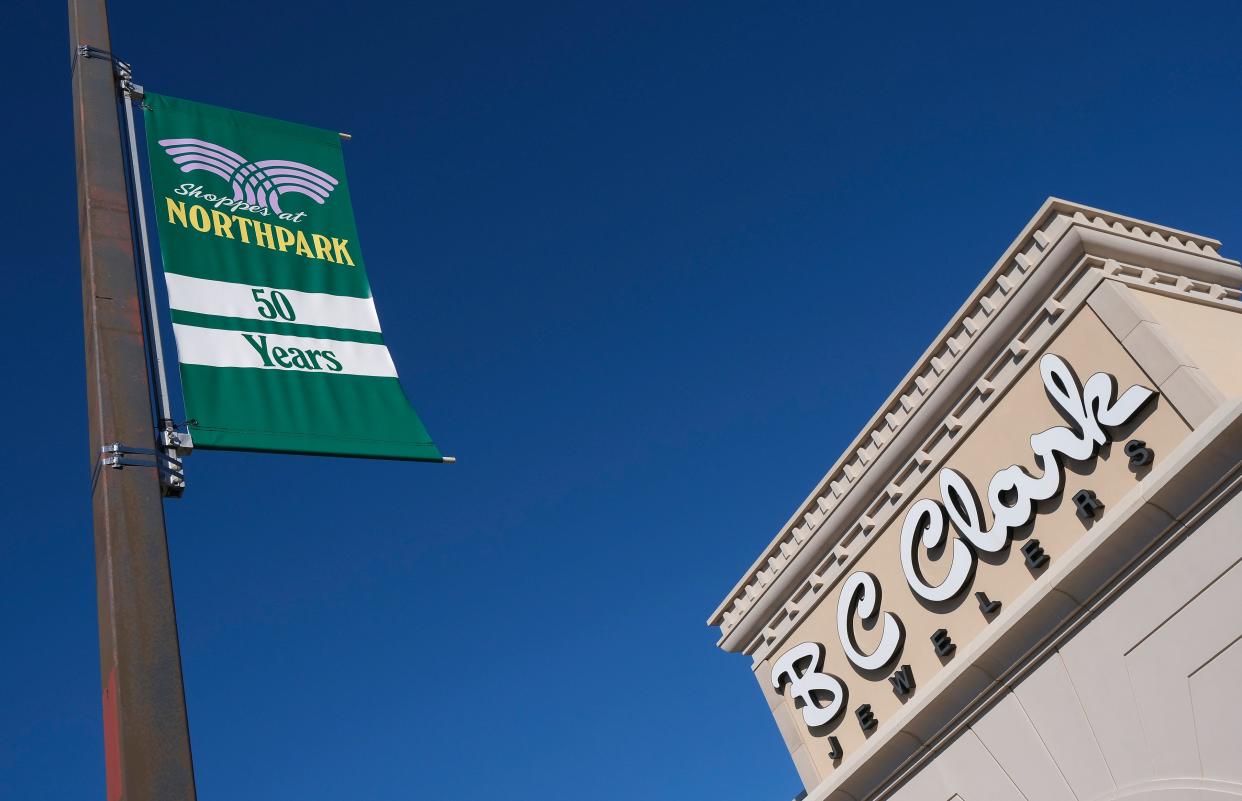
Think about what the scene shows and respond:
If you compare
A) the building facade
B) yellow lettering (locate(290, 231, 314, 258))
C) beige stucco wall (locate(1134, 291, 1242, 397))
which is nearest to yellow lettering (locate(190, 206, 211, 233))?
yellow lettering (locate(290, 231, 314, 258))

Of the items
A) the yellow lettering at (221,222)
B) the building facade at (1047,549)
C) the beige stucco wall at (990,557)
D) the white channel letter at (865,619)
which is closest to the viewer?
the yellow lettering at (221,222)

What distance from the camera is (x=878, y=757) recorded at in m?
14.3

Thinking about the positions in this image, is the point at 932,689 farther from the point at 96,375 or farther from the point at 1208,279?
the point at 96,375

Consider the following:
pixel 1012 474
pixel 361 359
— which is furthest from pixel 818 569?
pixel 361 359

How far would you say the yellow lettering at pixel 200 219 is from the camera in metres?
6.26

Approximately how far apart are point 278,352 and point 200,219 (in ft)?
3.57

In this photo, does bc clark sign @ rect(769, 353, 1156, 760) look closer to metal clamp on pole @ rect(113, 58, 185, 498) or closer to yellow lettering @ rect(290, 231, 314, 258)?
yellow lettering @ rect(290, 231, 314, 258)

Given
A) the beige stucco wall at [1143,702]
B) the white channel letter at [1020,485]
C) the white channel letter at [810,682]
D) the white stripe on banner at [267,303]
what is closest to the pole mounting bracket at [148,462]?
the white stripe on banner at [267,303]

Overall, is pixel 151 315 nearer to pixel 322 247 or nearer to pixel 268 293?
pixel 268 293

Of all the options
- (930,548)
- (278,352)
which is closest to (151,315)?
(278,352)

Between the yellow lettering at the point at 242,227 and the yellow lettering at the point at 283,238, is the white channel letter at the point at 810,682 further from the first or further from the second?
the yellow lettering at the point at 242,227

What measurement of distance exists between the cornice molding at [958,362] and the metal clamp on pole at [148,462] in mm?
10810

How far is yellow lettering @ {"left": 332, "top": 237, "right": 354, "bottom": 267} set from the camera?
6.79 m

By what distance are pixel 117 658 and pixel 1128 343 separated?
11116 mm
